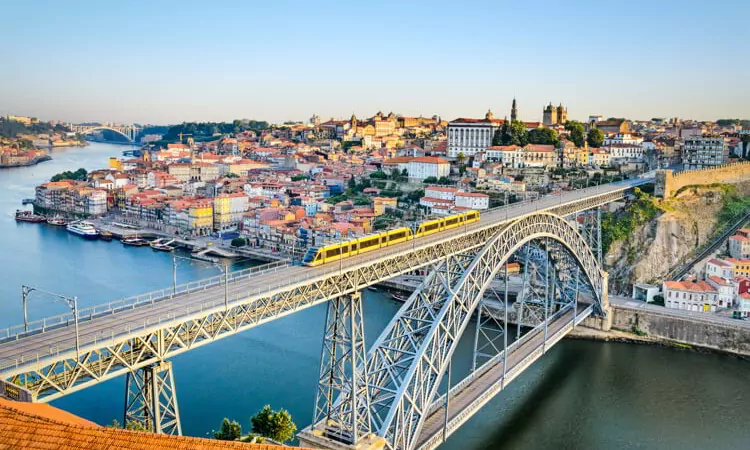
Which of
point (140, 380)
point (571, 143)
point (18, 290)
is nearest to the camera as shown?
point (140, 380)

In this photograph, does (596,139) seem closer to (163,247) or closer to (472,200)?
(472,200)

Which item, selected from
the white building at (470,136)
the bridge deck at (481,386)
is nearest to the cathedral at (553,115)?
the white building at (470,136)

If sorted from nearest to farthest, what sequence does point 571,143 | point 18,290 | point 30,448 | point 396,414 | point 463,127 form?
point 30,448 → point 396,414 → point 18,290 → point 571,143 → point 463,127

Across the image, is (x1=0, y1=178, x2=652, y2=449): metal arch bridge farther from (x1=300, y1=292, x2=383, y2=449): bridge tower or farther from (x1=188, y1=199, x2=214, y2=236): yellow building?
(x1=188, y1=199, x2=214, y2=236): yellow building

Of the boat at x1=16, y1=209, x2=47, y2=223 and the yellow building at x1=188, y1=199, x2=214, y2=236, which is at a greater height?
the yellow building at x1=188, y1=199, x2=214, y2=236

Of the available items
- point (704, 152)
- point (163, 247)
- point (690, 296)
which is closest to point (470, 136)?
point (704, 152)

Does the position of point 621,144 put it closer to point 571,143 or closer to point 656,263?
point 571,143

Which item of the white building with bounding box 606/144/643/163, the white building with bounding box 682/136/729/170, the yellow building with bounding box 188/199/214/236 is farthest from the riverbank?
the white building with bounding box 682/136/729/170

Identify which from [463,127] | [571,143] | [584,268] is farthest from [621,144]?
[584,268]
